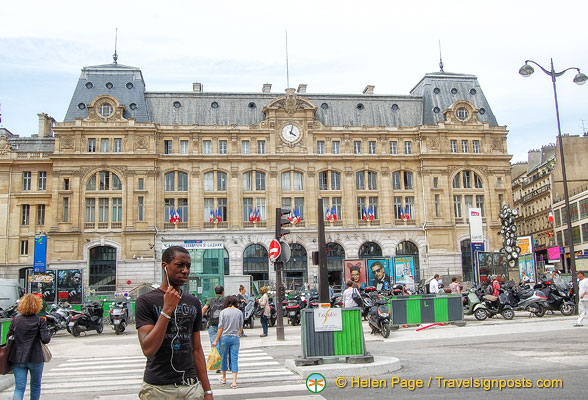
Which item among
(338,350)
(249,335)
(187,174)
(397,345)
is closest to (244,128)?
(187,174)

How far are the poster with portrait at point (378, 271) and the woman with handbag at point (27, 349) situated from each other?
30.3 m

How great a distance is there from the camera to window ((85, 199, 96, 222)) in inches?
1946

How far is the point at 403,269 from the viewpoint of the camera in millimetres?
38469

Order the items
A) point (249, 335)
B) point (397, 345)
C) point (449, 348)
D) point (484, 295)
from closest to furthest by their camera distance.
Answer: point (449, 348), point (397, 345), point (249, 335), point (484, 295)

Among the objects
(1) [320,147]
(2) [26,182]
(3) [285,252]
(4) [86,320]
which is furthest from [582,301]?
(2) [26,182]

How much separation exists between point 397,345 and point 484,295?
30.5 ft

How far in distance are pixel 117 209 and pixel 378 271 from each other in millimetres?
24255

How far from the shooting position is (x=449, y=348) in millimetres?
15070

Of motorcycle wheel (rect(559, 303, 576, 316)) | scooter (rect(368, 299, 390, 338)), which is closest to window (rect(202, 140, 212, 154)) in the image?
motorcycle wheel (rect(559, 303, 576, 316))

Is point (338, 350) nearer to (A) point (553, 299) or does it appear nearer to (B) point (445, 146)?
(A) point (553, 299)

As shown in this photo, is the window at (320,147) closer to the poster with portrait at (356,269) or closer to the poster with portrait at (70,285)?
the poster with portrait at (356,269)

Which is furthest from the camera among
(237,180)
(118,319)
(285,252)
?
(237,180)

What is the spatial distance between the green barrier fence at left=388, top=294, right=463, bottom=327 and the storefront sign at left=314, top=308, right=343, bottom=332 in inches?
392

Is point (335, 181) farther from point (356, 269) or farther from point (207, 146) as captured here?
point (356, 269)
